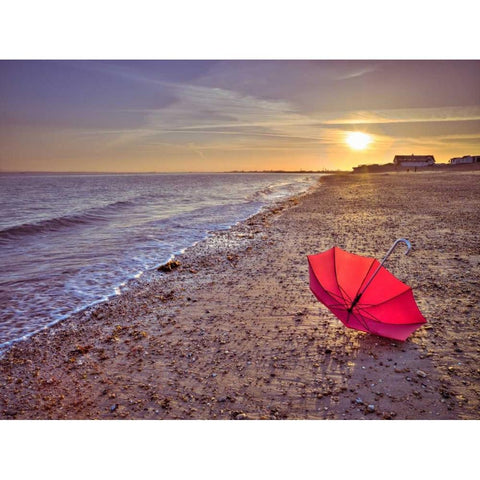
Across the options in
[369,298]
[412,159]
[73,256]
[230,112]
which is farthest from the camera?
[412,159]

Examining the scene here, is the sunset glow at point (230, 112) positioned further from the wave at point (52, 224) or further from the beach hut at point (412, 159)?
the wave at point (52, 224)

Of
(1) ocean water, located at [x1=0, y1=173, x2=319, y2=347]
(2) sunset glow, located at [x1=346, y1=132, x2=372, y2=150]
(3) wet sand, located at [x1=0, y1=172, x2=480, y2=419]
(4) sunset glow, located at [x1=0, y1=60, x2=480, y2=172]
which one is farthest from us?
(2) sunset glow, located at [x1=346, y1=132, x2=372, y2=150]

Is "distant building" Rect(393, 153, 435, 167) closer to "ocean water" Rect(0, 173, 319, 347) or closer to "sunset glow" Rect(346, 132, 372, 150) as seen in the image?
"sunset glow" Rect(346, 132, 372, 150)

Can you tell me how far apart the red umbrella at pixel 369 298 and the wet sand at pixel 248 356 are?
0.31m

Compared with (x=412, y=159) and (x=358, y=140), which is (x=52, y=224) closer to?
(x=358, y=140)

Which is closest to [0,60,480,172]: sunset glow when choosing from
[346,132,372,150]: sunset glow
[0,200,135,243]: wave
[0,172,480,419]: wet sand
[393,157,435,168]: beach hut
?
[346,132,372,150]: sunset glow

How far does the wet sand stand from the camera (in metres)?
3.04

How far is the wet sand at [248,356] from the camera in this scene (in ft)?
9.98

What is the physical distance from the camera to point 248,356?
12.4ft

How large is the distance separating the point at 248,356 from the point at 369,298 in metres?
1.54

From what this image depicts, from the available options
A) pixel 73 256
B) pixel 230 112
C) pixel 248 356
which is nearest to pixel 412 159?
pixel 230 112

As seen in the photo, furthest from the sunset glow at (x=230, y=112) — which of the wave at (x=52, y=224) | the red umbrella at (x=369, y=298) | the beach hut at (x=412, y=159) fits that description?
the wave at (x=52, y=224)

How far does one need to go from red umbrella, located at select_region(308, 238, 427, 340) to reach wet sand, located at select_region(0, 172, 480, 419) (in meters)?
0.31
